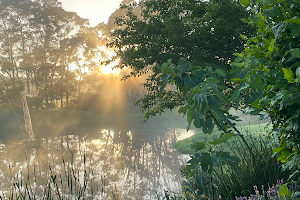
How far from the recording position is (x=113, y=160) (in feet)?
36.5

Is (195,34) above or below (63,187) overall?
above

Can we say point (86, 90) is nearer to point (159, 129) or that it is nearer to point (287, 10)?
point (159, 129)

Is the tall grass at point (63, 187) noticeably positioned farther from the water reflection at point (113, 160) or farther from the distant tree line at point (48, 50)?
the distant tree line at point (48, 50)

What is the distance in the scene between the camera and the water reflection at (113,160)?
8.03 meters

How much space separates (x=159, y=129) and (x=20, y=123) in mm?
12388

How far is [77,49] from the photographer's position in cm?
2931

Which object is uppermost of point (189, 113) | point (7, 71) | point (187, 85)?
point (7, 71)

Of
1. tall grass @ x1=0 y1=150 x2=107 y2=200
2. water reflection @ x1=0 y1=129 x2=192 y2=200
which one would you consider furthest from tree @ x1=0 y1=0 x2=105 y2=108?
tall grass @ x1=0 y1=150 x2=107 y2=200

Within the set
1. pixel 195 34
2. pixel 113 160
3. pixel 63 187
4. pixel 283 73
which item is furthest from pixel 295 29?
pixel 113 160

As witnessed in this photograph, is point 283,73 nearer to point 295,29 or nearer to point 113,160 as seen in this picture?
point 295,29

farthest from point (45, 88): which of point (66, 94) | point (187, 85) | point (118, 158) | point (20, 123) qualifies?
point (187, 85)

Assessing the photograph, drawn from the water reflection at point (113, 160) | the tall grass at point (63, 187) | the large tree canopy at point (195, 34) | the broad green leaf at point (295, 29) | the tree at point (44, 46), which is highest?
the tree at point (44, 46)

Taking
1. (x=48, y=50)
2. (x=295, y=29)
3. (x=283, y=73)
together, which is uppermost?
(x=48, y=50)

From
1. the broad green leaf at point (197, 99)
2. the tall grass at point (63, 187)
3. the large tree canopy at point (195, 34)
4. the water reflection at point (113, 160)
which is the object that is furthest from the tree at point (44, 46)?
the broad green leaf at point (197, 99)
